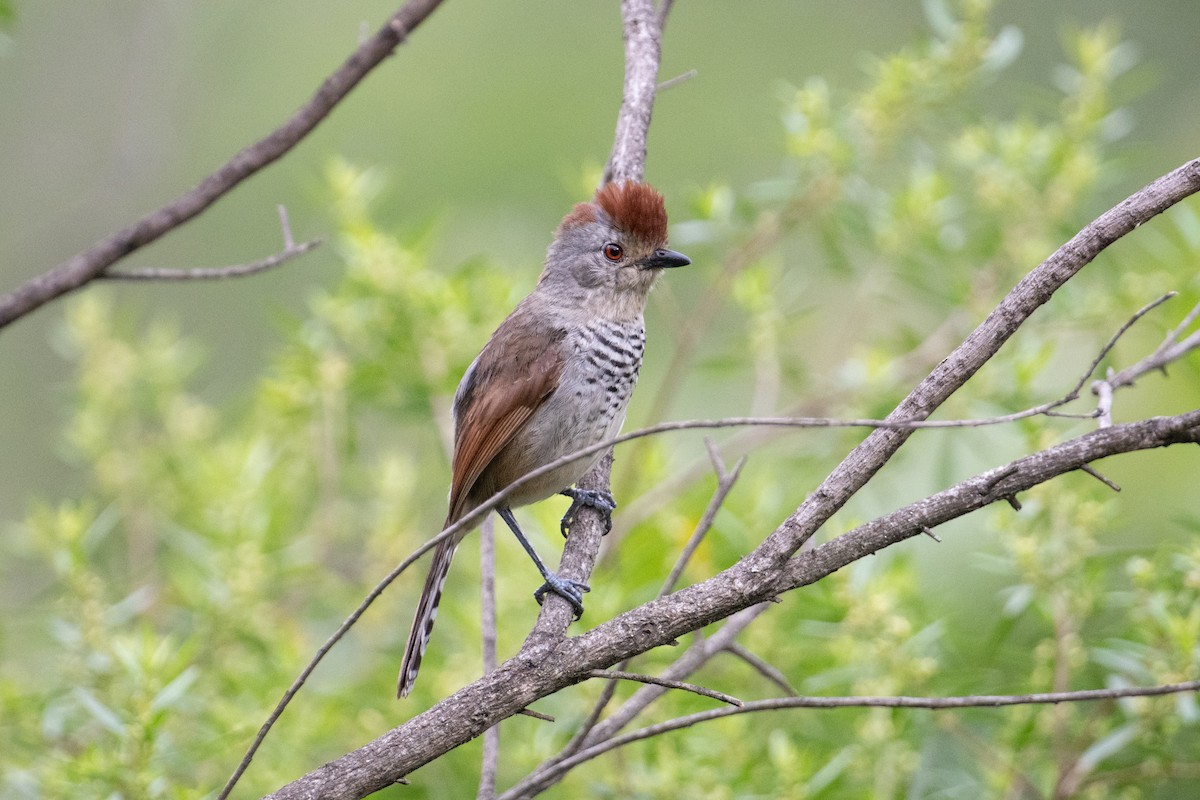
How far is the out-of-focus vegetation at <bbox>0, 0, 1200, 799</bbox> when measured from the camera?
10.6 ft

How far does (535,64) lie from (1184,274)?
6591 mm

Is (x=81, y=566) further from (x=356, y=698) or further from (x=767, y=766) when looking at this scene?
(x=767, y=766)

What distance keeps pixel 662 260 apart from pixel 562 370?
0.49 meters

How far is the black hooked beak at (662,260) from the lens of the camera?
3.74 m

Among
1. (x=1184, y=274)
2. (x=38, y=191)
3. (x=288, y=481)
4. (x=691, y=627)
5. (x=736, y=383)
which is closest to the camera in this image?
(x=691, y=627)

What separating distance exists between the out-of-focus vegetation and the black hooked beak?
17.6 inches

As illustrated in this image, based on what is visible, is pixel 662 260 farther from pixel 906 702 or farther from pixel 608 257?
pixel 906 702

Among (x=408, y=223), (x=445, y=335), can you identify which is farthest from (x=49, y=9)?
(x=445, y=335)

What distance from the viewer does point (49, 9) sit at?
862cm

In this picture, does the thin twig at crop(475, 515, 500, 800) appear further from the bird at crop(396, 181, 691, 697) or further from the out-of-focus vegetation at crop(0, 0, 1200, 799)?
the out-of-focus vegetation at crop(0, 0, 1200, 799)

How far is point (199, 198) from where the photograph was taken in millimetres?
2953

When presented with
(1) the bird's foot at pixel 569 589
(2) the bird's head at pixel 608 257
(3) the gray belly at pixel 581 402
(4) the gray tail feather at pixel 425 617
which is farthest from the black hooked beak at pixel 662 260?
(1) the bird's foot at pixel 569 589

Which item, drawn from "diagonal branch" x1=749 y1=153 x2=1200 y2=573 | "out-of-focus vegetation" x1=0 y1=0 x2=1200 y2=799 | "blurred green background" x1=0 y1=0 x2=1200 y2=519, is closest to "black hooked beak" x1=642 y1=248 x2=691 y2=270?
"out-of-focus vegetation" x1=0 y1=0 x2=1200 y2=799

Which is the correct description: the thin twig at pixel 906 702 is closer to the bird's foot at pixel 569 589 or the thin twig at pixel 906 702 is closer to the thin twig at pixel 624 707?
the thin twig at pixel 624 707
